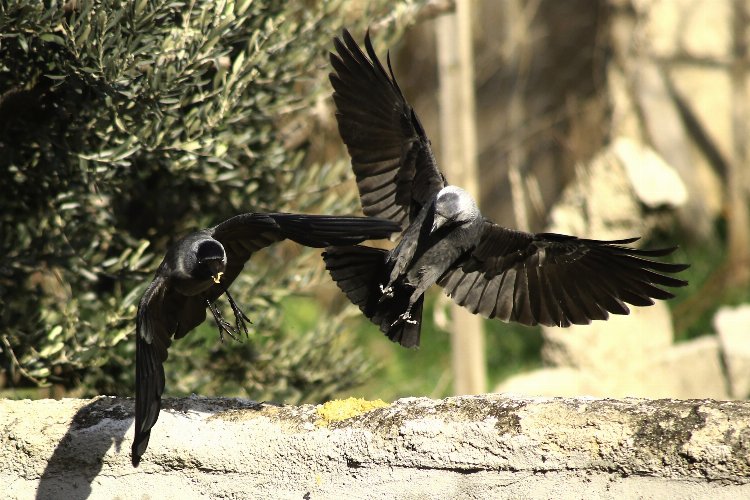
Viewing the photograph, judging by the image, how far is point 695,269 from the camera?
8.19 m

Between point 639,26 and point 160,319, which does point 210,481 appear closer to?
point 160,319

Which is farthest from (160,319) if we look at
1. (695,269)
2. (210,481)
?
(695,269)

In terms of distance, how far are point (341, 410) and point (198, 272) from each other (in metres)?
0.81

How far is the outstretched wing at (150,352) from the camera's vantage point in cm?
315

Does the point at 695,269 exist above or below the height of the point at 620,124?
below

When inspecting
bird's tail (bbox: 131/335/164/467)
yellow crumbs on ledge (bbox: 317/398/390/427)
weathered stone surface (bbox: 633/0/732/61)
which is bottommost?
bird's tail (bbox: 131/335/164/467)

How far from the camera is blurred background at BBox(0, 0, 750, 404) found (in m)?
4.13

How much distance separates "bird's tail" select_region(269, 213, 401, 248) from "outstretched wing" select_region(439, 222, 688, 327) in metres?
0.98

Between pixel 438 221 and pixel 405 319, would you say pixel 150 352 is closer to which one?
pixel 405 319

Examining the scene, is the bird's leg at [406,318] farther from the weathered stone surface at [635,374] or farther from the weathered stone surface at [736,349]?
the weathered stone surface at [736,349]

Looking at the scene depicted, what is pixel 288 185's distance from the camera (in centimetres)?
517

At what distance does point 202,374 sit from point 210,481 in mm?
1839

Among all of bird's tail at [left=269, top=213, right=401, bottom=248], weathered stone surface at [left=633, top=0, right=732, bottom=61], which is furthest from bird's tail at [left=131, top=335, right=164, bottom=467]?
weathered stone surface at [left=633, top=0, right=732, bottom=61]

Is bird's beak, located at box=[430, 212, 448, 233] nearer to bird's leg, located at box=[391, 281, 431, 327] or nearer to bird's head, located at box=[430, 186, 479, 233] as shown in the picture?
bird's head, located at box=[430, 186, 479, 233]
